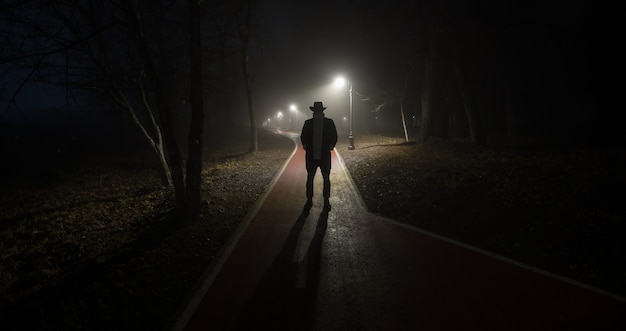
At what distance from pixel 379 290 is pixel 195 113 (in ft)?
19.6

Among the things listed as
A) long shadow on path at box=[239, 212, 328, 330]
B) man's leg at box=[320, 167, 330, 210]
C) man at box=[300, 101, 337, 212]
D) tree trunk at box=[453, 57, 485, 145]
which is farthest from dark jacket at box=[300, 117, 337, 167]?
tree trunk at box=[453, 57, 485, 145]

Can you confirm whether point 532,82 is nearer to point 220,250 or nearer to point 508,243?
point 508,243

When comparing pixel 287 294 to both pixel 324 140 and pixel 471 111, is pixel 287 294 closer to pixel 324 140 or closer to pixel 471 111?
pixel 324 140

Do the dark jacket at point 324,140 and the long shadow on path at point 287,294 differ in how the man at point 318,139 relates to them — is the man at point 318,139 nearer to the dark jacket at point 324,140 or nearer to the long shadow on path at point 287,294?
the dark jacket at point 324,140

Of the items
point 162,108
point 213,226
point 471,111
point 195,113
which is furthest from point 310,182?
point 471,111

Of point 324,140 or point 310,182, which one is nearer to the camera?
point 324,140

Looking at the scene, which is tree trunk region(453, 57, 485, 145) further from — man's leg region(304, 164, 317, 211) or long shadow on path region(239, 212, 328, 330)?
long shadow on path region(239, 212, 328, 330)

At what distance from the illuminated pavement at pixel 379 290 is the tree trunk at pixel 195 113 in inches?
87.4

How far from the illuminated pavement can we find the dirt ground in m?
0.51

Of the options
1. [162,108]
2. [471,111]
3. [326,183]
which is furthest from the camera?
[471,111]

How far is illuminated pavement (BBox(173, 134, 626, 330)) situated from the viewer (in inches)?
138

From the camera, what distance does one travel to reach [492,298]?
155 inches

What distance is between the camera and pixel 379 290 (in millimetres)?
4125

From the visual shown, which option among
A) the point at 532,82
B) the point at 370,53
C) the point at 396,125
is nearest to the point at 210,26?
the point at 370,53
